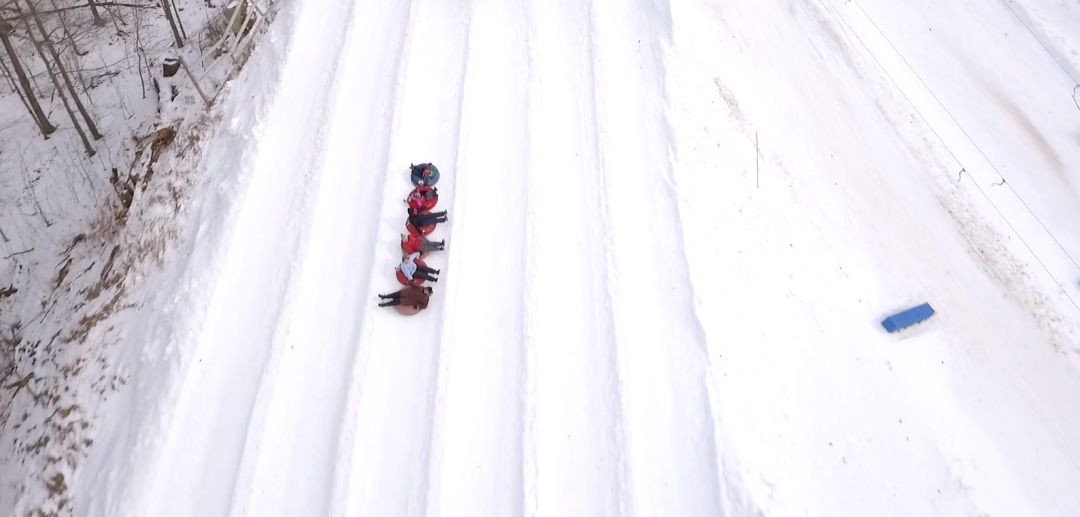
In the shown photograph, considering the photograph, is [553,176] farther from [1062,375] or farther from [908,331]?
[1062,375]

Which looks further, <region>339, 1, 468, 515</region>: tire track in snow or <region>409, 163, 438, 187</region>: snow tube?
<region>409, 163, 438, 187</region>: snow tube

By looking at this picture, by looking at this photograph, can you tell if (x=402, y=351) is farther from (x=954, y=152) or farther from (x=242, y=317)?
(x=954, y=152)

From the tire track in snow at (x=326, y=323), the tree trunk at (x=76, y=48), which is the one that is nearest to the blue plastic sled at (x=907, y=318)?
the tire track in snow at (x=326, y=323)

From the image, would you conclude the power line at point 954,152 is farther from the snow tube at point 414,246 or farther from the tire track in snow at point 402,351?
the snow tube at point 414,246

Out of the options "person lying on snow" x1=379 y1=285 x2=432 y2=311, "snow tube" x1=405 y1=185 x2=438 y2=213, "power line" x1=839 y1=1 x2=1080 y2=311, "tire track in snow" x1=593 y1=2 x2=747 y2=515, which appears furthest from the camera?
"power line" x1=839 y1=1 x2=1080 y2=311

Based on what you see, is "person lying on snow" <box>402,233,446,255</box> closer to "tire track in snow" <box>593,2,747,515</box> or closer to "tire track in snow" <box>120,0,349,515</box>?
"tire track in snow" <box>120,0,349,515</box>

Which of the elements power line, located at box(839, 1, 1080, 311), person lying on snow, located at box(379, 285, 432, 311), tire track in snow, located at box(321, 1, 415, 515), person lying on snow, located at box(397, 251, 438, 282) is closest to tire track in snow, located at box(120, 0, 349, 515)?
tire track in snow, located at box(321, 1, 415, 515)

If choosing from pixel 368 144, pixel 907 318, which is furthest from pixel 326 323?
pixel 907 318
